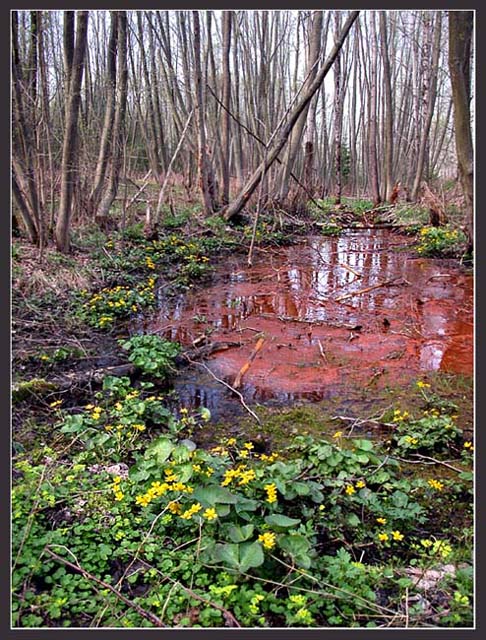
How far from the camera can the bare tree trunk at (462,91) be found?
224cm

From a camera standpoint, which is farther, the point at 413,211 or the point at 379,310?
the point at 413,211

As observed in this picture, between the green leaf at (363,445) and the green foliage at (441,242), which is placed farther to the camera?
the green foliage at (441,242)

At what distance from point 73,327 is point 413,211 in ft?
26.1

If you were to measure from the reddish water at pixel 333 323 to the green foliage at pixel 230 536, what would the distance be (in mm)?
841

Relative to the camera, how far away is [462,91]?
2.46 metres

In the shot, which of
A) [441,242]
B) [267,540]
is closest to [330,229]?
[441,242]

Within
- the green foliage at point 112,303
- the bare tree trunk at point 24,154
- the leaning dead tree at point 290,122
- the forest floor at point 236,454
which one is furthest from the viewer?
the leaning dead tree at point 290,122

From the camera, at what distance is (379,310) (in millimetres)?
4461

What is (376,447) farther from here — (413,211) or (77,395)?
(413,211)

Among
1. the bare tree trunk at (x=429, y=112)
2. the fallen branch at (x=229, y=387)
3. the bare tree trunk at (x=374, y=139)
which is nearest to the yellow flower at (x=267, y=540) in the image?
the fallen branch at (x=229, y=387)

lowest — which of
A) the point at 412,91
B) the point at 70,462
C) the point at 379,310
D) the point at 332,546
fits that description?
the point at 332,546

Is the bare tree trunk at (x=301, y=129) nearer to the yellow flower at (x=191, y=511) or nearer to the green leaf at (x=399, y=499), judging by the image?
the green leaf at (x=399, y=499)

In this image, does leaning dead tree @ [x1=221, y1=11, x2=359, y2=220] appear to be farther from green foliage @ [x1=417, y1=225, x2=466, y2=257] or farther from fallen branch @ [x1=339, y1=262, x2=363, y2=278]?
green foliage @ [x1=417, y1=225, x2=466, y2=257]

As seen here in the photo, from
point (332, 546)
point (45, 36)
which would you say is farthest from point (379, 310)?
point (45, 36)
